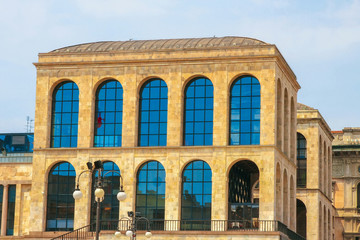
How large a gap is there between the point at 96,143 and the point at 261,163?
13191 millimetres

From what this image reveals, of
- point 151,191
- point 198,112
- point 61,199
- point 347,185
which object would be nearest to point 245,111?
point 198,112

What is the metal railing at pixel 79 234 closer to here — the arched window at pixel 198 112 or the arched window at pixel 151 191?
the arched window at pixel 151 191

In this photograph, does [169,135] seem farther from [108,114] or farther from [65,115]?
[65,115]

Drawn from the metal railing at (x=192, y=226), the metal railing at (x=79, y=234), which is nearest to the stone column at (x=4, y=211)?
the metal railing at (x=192, y=226)

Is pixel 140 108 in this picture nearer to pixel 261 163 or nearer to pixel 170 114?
pixel 170 114

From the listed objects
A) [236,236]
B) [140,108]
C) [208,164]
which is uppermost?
[140,108]

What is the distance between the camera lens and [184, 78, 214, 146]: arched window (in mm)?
67625

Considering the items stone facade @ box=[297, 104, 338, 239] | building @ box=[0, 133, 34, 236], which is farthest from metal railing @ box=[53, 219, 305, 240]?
stone facade @ box=[297, 104, 338, 239]

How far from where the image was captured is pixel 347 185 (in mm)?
100625

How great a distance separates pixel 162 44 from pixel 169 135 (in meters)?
8.12

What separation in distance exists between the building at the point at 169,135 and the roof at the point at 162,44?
11 centimetres

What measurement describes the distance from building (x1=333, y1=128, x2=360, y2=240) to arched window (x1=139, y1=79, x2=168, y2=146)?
37866mm

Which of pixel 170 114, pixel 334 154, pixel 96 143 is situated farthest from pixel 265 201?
pixel 334 154

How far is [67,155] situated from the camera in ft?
228
